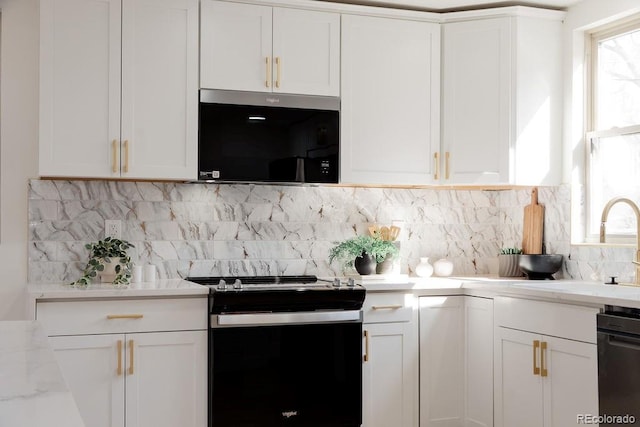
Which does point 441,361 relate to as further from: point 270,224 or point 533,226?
point 270,224

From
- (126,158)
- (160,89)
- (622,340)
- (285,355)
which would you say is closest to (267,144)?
(160,89)

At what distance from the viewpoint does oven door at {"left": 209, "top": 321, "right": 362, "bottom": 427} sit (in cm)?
337

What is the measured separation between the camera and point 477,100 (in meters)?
4.04

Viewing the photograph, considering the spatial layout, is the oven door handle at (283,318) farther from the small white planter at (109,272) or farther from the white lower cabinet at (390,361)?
the small white planter at (109,272)

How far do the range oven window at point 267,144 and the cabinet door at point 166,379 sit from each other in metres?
0.86

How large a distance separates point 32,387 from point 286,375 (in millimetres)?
2313

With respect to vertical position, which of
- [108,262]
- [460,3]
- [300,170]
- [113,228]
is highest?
[460,3]

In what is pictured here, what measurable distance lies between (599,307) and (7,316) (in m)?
2.85

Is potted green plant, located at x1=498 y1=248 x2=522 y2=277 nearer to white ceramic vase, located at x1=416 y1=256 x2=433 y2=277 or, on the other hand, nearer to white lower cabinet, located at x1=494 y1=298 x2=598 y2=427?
white ceramic vase, located at x1=416 y1=256 x2=433 y2=277

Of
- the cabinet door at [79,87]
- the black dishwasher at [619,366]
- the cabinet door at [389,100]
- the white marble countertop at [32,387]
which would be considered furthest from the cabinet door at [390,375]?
the white marble countertop at [32,387]

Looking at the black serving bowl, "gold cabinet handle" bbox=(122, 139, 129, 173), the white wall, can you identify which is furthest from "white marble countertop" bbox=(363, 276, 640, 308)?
the white wall

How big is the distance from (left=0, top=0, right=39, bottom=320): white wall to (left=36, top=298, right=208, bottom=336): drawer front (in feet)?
1.97

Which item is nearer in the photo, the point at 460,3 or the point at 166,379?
the point at 166,379

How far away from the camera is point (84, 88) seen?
3.54 metres
